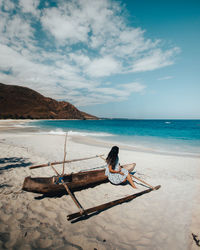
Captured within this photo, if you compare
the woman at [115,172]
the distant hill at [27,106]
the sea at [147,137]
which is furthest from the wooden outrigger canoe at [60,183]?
the distant hill at [27,106]

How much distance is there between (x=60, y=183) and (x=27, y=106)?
4930 inches

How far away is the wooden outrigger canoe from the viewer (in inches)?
155

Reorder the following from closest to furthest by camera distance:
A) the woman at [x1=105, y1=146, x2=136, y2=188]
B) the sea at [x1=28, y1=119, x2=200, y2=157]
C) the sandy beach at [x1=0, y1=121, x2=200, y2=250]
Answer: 1. the sandy beach at [x1=0, y1=121, x2=200, y2=250]
2. the woman at [x1=105, y1=146, x2=136, y2=188]
3. the sea at [x1=28, y1=119, x2=200, y2=157]

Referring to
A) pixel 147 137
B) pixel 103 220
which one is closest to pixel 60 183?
pixel 103 220

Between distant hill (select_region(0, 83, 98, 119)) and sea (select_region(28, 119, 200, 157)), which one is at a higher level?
distant hill (select_region(0, 83, 98, 119))

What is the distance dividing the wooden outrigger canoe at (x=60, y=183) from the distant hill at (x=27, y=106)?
3575 inches

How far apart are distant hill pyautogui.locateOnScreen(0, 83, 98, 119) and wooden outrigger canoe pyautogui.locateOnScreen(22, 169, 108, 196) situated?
90.8 m

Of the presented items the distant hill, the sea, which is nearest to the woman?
the sea

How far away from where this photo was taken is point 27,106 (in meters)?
111

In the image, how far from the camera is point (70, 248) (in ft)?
8.89

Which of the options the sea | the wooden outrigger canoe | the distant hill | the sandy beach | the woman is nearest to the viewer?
the sandy beach

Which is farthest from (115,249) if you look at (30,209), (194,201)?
(194,201)

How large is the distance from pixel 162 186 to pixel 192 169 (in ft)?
11.9

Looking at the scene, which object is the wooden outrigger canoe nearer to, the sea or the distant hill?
the sea
